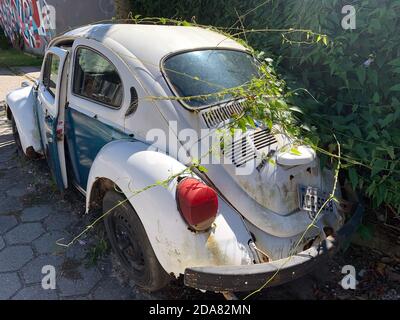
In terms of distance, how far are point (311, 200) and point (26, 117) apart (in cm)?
318

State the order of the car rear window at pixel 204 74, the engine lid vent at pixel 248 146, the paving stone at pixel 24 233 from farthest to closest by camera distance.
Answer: the paving stone at pixel 24 233 → the car rear window at pixel 204 74 → the engine lid vent at pixel 248 146

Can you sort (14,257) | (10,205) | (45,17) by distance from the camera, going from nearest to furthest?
(14,257), (10,205), (45,17)

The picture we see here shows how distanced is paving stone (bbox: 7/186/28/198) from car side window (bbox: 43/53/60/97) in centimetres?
116

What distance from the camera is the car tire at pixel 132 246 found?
2.53 metres

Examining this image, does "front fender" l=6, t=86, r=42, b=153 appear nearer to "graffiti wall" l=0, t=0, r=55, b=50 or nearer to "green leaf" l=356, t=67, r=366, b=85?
"green leaf" l=356, t=67, r=366, b=85

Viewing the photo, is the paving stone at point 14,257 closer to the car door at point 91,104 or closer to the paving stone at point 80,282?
the paving stone at point 80,282

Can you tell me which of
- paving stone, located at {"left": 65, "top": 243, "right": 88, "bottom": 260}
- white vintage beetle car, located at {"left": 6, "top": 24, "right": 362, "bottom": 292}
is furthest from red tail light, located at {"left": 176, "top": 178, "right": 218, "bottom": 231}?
paving stone, located at {"left": 65, "top": 243, "right": 88, "bottom": 260}

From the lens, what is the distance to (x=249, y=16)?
442cm

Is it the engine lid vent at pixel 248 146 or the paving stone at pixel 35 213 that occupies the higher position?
the engine lid vent at pixel 248 146

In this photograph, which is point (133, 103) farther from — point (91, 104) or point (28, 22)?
point (28, 22)

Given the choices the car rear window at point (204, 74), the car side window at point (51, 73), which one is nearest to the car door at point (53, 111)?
the car side window at point (51, 73)

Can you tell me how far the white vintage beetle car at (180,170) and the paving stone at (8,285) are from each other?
2.48 feet

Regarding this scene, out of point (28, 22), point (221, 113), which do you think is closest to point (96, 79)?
point (221, 113)

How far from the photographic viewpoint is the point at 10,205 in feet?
12.7
